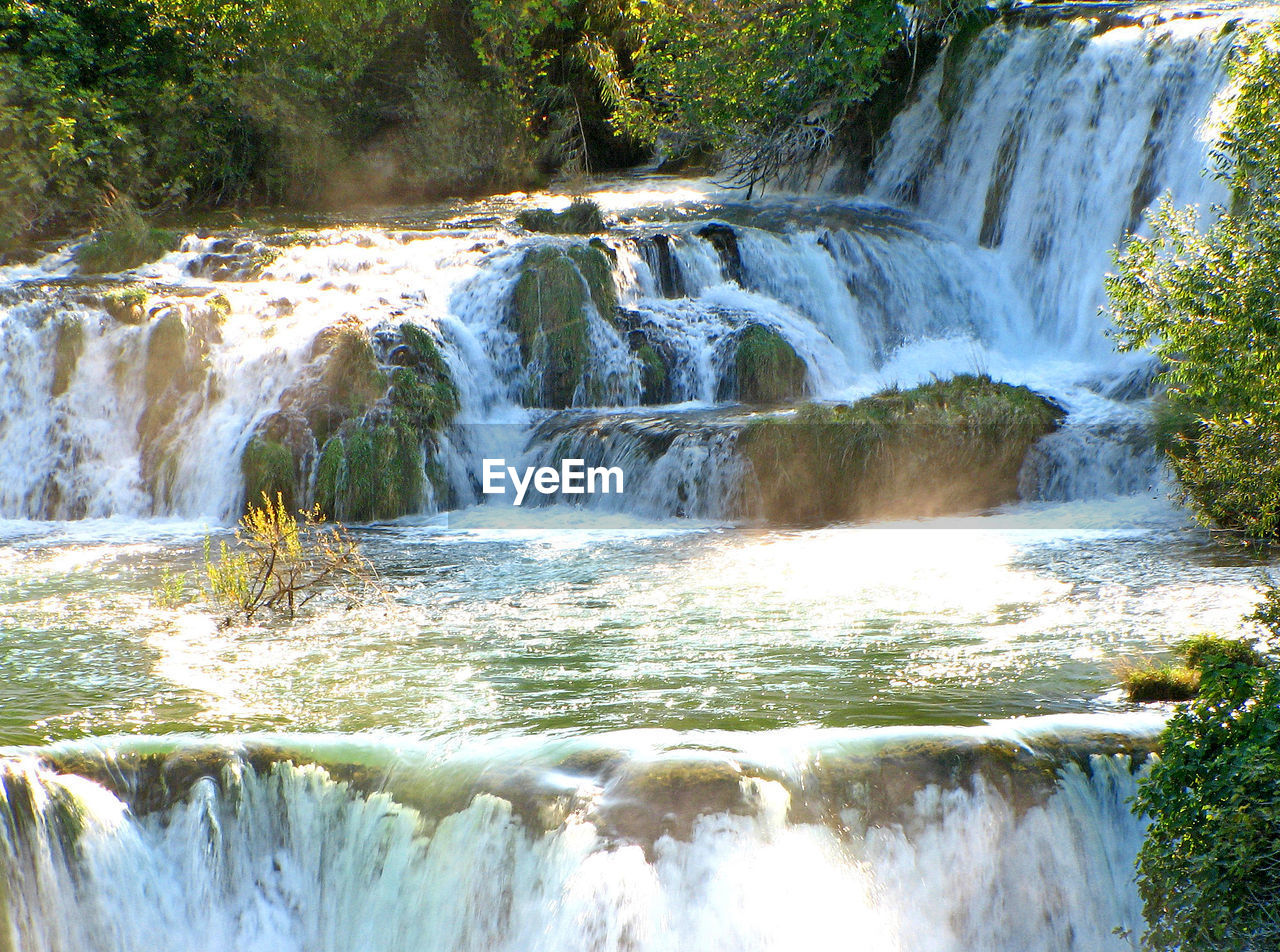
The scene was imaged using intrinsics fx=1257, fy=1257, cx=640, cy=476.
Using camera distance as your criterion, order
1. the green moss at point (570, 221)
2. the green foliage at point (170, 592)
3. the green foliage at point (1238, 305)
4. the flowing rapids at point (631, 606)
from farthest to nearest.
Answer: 1. the green moss at point (570, 221)
2. the green foliage at point (170, 592)
3. the green foliage at point (1238, 305)
4. the flowing rapids at point (631, 606)

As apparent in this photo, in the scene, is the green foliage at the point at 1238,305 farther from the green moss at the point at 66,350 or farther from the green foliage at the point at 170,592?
the green moss at the point at 66,350

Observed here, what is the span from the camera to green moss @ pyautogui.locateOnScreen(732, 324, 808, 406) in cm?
1493

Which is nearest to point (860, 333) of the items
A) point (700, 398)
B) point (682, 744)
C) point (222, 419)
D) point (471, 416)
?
point (700, 398)

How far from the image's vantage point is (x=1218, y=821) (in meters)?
4.98

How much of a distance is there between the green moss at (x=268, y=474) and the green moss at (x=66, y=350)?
8.60 feet

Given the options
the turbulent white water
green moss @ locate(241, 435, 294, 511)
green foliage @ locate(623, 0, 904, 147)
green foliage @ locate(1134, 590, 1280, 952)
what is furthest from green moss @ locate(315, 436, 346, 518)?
green foliage @ locate(623, 0, 904, 147)

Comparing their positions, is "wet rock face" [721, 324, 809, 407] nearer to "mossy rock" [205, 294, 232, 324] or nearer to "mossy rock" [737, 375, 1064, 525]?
"mossy rock" [737, 375, 1064, 525]

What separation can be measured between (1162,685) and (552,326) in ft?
31.0

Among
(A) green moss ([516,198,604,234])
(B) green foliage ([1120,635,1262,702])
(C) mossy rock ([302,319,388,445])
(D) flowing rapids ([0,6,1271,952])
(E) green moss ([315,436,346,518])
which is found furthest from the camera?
(A) green moss ([516,198,604,234])

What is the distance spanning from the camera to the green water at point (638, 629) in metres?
7.23

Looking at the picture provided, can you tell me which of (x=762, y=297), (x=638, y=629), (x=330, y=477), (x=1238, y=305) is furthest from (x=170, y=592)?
(x=762, y=297)

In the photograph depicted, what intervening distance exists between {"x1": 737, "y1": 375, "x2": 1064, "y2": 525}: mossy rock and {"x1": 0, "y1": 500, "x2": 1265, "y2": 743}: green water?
1.63 ft

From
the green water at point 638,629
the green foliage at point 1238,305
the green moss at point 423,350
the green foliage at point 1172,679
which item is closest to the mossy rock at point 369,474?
the green water at point 638,629

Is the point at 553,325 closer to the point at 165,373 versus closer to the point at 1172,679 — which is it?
the point at 165,373
